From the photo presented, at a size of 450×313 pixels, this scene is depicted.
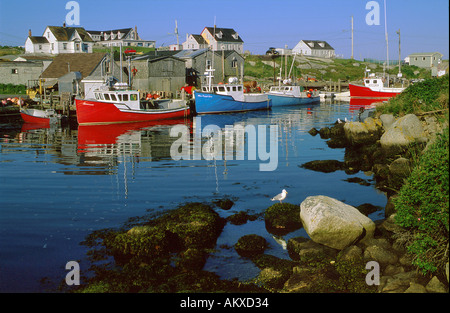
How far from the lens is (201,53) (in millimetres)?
67812

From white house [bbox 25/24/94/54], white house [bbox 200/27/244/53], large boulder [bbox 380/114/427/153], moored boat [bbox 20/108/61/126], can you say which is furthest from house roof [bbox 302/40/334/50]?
large boulder [bbox 380/114/427/153]

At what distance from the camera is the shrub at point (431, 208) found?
29.4 ft

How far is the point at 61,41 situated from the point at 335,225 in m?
90.5

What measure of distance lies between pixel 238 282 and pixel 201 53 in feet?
199

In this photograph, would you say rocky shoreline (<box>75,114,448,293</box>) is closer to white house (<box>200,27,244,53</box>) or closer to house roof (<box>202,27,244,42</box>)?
white house (<box>200,27,244,53</box>)

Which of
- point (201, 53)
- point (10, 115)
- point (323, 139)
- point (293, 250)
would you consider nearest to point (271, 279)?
point (293, 250)

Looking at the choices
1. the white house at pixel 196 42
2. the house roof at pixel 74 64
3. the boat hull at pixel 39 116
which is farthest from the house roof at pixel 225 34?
the boat hull at pixel 39 116

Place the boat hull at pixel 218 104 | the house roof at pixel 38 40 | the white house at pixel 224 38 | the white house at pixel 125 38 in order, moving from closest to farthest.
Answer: the boat hull at pixel 218 104 → the house roof at pixel 38 40 → the white house at pixel 224 38 → the white house at pixel 125 38

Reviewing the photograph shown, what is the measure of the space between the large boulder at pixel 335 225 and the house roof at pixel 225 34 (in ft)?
290

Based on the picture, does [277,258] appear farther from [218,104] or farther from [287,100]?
[287,100]

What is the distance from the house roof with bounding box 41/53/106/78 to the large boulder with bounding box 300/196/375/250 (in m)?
50.9

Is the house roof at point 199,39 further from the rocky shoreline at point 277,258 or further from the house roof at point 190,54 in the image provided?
the rocky shoreline at point 277,258

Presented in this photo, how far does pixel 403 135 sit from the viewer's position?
22266 mm

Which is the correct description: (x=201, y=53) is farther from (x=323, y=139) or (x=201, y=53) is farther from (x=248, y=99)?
(x=323, y=139)
